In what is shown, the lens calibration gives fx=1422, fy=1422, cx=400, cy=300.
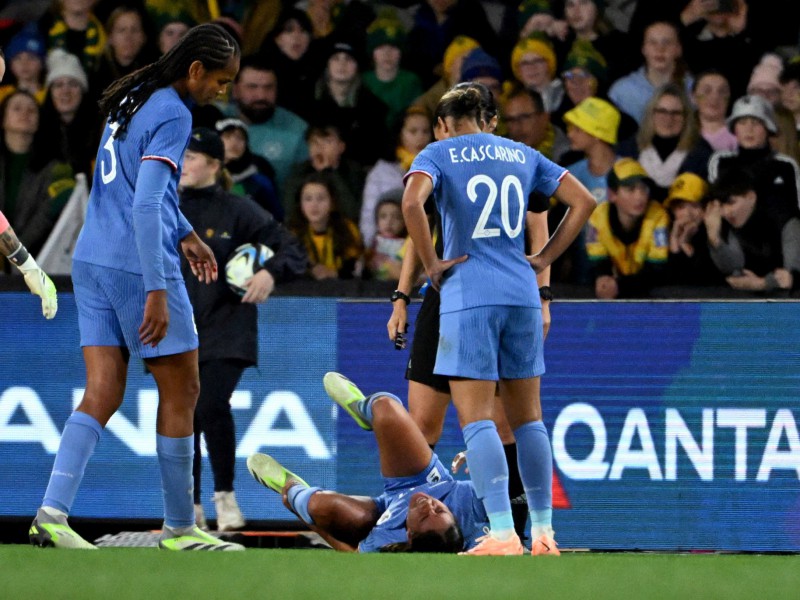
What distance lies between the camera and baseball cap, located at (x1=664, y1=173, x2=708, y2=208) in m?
9.78

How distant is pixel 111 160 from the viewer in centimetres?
553

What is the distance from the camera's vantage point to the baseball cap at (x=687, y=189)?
9781 mm

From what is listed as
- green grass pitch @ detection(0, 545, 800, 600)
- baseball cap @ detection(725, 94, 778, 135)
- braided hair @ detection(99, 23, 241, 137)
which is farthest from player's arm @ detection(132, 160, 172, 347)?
baseball cap @ detection(725, 94, 778, 135)

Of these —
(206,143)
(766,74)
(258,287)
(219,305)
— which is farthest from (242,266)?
(766,74)

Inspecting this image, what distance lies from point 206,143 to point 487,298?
105 inches

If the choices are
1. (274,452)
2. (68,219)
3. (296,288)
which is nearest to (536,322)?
(274,452)

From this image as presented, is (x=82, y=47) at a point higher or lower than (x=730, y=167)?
higher

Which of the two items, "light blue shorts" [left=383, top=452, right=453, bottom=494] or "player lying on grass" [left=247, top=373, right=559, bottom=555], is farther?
"light blue shorts" [left=383, top=452, right=453, bottom=494]

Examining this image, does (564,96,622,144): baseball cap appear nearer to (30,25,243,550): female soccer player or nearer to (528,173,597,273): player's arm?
(528,173,597,273): player's arm

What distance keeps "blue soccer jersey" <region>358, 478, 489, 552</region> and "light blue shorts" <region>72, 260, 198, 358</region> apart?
4.87ft

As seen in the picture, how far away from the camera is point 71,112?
10578mm

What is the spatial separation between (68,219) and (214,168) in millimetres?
2501

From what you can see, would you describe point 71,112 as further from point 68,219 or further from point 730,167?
point 730,167

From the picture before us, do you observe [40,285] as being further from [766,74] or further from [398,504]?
[766,74]
